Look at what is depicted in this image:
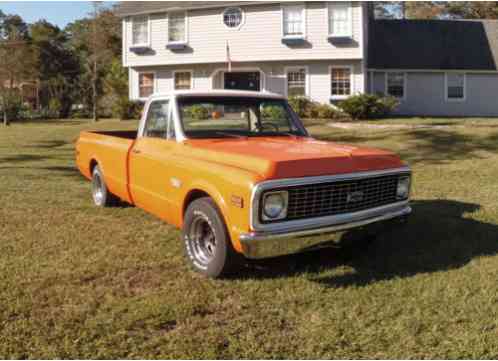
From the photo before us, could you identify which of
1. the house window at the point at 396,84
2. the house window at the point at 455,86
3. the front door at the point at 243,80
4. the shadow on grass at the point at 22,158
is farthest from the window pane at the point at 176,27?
the house window at the point at 455,86

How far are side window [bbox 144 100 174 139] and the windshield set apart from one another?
0.23 metres

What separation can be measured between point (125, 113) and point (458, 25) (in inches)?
691

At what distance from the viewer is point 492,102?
81.8 feet

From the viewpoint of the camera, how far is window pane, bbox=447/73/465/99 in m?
24.9

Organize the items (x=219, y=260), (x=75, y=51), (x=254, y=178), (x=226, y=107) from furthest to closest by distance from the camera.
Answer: (x=75, y=51) < (x=226, y=107) < (x=219, y=260) < (x=254, y=178)

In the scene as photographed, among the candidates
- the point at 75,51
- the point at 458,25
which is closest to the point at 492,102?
the point at 458,25

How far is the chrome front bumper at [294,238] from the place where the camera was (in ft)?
13.1

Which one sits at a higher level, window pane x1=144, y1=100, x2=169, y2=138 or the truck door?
window pane x1=144, y1=100, x2=169, y2=138

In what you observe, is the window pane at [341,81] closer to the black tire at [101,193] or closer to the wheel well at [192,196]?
the black tire at [101,193]

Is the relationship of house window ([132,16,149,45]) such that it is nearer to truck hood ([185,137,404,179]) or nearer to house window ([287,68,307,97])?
house window ([287,68,307,97])

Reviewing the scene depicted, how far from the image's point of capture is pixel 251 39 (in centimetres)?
2391

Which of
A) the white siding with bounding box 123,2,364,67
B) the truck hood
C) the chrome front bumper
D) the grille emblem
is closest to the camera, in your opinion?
the chrome front bumper

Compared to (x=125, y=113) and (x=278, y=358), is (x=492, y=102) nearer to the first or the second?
(x=125, y=113)

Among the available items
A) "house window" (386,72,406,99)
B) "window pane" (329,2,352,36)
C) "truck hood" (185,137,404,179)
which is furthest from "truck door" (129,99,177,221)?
"house window" (386,72,406,99)
